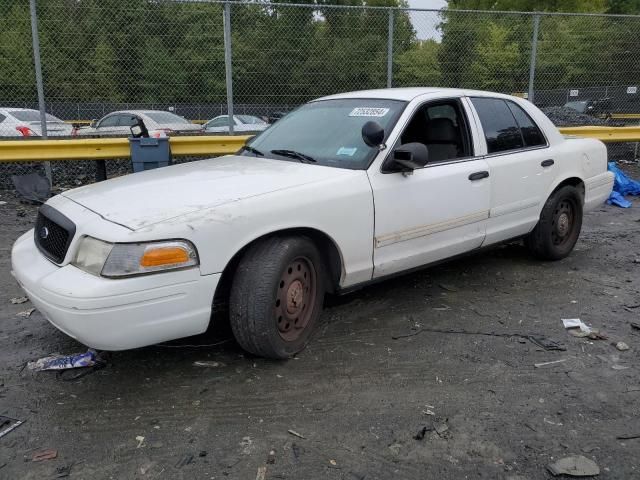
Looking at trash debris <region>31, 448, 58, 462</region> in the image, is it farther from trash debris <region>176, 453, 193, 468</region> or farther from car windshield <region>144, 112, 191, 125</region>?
car windshield <region>144, 112, 191, 125</region>

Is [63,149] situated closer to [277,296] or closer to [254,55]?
[254,55]

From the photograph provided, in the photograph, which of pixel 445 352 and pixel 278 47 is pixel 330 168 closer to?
pixel 445 352

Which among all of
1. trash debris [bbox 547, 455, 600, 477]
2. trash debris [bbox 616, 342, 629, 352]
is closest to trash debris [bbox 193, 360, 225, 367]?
trash debris [bbox 547, 455, 600, 477]

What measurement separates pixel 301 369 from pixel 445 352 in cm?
94

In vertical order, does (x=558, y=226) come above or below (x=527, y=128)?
below

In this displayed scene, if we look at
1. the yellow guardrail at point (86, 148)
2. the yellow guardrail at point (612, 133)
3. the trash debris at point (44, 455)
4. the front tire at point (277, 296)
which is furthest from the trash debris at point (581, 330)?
the yellow guardrail at point (612, 133)

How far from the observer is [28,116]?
993 centimetres

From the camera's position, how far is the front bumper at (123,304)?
2883 mm

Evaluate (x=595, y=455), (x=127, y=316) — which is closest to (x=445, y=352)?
(x=595, y=455)

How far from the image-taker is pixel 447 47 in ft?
35.7

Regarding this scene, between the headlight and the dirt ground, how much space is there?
75 cm

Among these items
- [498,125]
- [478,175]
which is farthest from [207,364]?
[498,125]

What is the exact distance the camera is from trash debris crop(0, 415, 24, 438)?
291 centimetres

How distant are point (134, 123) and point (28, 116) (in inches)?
67.0
